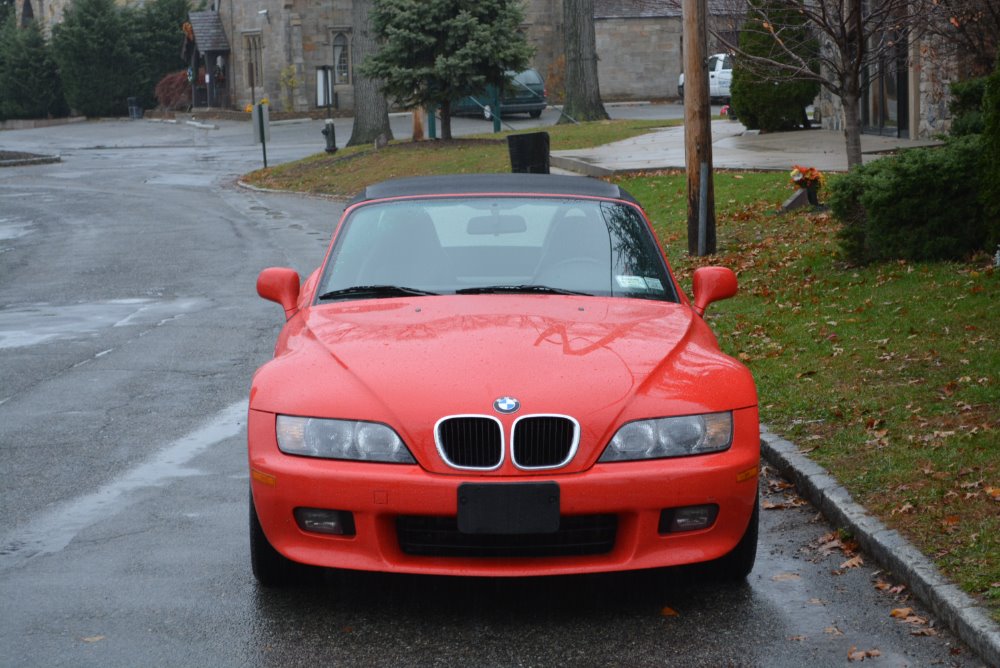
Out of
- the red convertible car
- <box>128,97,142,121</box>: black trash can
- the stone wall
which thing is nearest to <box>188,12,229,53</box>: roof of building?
<box>128,97,142,121</box>: black trash can

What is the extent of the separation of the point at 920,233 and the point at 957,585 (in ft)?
26.2

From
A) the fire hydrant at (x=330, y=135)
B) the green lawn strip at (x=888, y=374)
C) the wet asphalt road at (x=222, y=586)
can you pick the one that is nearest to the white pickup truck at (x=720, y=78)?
the fire hydrant at (x=330, y=135)

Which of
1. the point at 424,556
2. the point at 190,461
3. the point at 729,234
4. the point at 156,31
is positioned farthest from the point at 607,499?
the point at 156,31

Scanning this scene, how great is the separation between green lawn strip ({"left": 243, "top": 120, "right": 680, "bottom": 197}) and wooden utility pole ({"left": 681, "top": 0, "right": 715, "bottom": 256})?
13665 millimetres

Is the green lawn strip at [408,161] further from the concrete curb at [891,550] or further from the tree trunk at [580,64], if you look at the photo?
the concrete curb at [891,550]

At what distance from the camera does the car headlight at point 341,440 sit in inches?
189

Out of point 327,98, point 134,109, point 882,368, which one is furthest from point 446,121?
point 134,109

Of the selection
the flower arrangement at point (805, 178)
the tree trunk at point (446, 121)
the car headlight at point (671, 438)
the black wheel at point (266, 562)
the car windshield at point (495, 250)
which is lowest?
the black wheel at point (266, 562)

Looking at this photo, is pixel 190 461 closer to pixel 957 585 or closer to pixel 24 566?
pixel 24 566

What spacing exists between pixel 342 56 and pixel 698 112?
5020cm

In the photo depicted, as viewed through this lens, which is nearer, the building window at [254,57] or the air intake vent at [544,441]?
the air intake vent at [544,441]

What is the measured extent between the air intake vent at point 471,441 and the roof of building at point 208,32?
63.4 meters

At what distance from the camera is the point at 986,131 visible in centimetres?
1148

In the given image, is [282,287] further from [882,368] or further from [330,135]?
[330,135]
